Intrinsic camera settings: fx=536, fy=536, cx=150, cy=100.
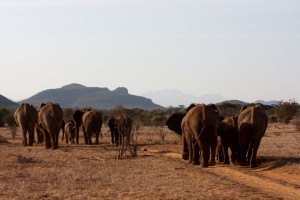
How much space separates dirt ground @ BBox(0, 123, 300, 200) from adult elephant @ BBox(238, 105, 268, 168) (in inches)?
23.8

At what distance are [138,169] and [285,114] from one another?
4701 cm

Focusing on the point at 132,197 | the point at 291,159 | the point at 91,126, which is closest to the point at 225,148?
the point at 291,159

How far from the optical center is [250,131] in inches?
741

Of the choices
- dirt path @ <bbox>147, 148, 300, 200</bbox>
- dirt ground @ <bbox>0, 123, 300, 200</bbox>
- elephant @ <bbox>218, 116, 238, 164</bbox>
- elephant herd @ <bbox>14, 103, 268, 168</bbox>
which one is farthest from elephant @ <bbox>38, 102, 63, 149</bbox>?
dirt path @ <bbox>147, 148, 300, 200</bbox>

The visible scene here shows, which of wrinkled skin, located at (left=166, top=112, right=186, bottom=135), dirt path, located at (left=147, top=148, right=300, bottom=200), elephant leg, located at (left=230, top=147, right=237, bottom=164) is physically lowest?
dirt path, located at (left=147, top=148, right=300, bottom=200)

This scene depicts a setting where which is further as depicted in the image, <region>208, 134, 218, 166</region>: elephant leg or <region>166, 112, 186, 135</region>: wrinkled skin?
<region>166, 112, 186, 135</region>: wrinkled skin

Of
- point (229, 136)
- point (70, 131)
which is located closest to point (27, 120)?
point (70, 131)

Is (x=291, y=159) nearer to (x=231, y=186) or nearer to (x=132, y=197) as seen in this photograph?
(x=231, y=186)

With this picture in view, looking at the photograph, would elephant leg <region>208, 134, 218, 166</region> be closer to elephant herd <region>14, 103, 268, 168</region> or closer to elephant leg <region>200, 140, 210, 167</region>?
elephant herd <region>14, 103, 268, 168</region>

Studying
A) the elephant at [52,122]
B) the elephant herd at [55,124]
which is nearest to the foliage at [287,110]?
the elephant herd at [55,124]

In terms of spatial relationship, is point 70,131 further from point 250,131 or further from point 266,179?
point 266,179

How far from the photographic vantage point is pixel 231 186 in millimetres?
13430

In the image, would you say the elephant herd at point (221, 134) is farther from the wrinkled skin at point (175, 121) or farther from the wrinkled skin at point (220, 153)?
the wrinkled skin at point (175, 121)

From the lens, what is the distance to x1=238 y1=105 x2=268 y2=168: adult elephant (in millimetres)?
18672
